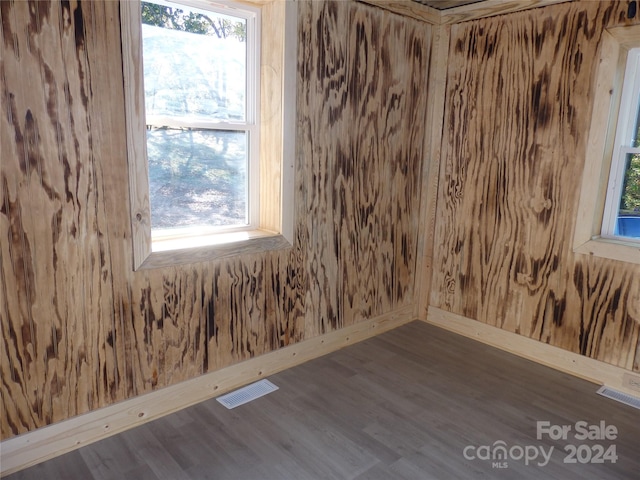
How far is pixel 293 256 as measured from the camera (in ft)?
8.96

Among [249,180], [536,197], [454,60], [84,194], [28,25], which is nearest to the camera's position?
[28,25]

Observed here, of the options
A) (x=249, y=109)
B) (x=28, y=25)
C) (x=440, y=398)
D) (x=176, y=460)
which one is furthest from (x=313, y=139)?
(x=176, y=460)

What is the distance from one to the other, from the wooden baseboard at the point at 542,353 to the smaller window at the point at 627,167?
774mm

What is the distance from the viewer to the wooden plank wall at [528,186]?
2.63 metres

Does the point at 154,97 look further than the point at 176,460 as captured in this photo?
Yes

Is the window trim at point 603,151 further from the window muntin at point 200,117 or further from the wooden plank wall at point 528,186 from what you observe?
the window muntin at point 200,117

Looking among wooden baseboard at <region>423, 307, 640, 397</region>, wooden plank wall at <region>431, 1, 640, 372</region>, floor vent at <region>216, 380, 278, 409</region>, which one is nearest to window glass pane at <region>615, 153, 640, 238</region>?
wooden plank wall at <region>431, 1, 640, 372</region>

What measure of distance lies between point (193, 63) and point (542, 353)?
106 inches

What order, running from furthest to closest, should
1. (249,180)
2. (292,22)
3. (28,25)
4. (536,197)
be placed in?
1. (536,197)
2. (249,180)
3. (292,22)
4. (28,25)

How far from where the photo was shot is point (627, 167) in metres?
2.62

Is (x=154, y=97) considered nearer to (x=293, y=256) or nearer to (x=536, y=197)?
(x=293, y=256)

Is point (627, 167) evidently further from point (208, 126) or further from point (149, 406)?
point (149, 406)

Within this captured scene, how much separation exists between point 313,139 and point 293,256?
0.69 m

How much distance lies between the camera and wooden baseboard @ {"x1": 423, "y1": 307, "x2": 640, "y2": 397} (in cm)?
265
